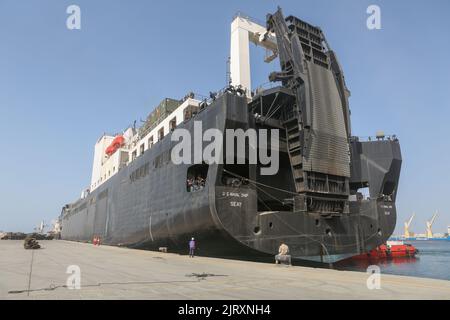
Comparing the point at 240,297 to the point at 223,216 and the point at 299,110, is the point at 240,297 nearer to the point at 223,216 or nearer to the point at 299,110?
the point at 223,216

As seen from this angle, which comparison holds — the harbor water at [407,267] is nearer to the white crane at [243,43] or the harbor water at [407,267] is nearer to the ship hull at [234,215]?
the ship hull at [234,215]

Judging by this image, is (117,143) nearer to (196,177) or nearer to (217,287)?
(196,177)

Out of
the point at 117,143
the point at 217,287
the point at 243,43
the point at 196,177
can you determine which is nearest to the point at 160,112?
the point at 243,43

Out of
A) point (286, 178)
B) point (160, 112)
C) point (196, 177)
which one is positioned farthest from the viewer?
point (160, 112)

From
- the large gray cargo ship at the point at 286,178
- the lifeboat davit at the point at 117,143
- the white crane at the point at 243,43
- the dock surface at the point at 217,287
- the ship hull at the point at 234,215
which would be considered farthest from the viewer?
the lifeboat davit at the point at 117,143

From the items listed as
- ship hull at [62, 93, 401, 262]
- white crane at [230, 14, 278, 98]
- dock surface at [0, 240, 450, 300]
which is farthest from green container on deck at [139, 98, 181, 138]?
dock surface at [0, 240, 450, 300]

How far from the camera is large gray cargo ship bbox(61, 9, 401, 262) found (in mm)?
18047

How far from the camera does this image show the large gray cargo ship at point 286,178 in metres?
18.0

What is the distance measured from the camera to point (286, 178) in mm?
22703

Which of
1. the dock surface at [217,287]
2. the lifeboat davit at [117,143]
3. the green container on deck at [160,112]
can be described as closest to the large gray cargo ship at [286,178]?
the green container on deck at [160,112]

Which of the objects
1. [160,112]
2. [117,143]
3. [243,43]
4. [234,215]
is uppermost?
[243,43]

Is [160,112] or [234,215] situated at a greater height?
[160,112]

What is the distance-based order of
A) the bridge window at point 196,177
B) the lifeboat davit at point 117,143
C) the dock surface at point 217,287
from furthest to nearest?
1. the lifeboat davit at point 117,143
2. the bridge window at point 196,177
3. the dock surface at point 217,287
